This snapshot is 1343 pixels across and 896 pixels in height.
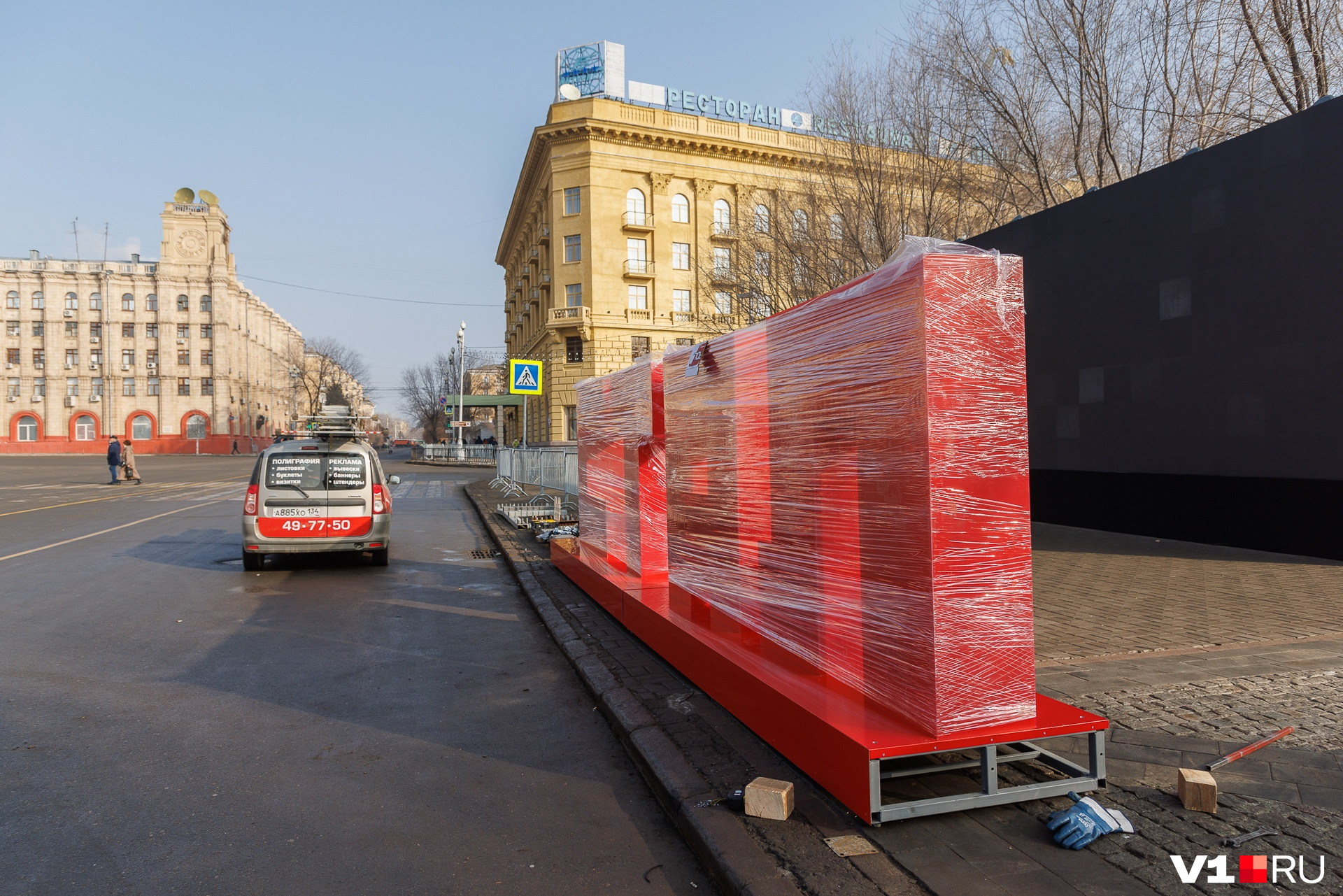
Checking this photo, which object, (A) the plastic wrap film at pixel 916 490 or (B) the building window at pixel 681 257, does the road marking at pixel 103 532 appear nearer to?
(A) the plastic wrap film at pixel 916 490

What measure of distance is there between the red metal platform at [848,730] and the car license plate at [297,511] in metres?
6.61

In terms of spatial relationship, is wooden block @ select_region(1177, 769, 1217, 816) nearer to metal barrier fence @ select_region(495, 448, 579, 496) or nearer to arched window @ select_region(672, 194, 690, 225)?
metal barrier fence @ select_region(495, 448, 579, 496)

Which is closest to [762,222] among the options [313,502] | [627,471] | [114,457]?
[313,502]

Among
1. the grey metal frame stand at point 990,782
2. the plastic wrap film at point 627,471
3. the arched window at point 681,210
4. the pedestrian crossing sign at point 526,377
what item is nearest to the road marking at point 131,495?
the pedestrian crossing sign at point 526,377

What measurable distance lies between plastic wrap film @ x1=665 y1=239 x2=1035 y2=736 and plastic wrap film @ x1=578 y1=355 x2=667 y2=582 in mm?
2468

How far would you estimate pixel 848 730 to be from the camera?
3145 millimetres

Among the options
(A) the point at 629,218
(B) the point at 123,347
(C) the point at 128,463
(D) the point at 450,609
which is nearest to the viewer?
(D) the point at 450,609

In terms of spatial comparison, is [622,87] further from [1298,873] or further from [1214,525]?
[1298,873]

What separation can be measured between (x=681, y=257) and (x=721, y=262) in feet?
25.5

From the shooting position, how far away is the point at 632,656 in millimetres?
5703

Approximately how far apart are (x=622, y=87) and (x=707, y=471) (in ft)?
143

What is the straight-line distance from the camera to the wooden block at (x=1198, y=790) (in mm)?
3002

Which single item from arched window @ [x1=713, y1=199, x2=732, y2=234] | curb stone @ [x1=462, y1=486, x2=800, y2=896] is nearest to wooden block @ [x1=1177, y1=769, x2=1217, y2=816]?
curb stone @ [x1=462, y1=486, x2=800, y2=896]

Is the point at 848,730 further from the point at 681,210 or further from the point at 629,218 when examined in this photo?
the point at 681,210
